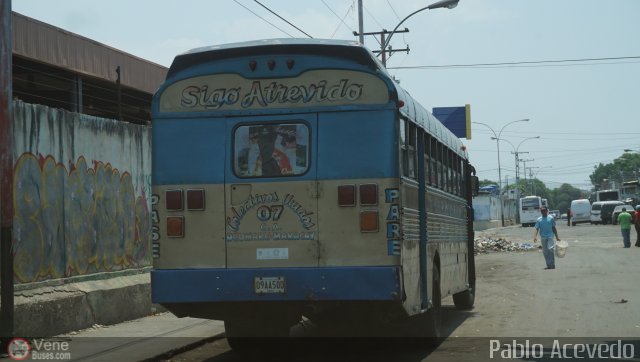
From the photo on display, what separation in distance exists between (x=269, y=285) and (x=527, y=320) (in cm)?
595

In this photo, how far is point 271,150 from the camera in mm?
8625

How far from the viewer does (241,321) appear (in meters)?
9.71

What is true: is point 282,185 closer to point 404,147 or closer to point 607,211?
point 404,147

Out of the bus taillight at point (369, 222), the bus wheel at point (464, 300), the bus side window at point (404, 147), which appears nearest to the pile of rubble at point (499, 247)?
the bus wheel at point (464, 300)

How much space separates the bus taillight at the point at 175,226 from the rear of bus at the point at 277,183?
0.01m

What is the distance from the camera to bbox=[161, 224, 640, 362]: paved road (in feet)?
33.6

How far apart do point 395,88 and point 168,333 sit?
567cm

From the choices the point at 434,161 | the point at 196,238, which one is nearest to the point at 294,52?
the point at 196,238

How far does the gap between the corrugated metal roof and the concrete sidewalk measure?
4.57m

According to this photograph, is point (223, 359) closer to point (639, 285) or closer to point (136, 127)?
point (136, 127)

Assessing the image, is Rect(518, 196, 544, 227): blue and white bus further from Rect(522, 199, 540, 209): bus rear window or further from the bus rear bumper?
the bus rear bumper

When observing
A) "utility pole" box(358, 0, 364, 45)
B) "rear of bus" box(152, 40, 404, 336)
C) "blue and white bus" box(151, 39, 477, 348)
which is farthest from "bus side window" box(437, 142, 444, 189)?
"utility pole" box(358, 0, 364, 45)

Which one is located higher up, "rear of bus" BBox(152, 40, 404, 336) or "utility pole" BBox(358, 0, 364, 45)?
"utility pole" BBox(358, 0, 364, 45)

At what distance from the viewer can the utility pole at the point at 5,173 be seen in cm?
948
